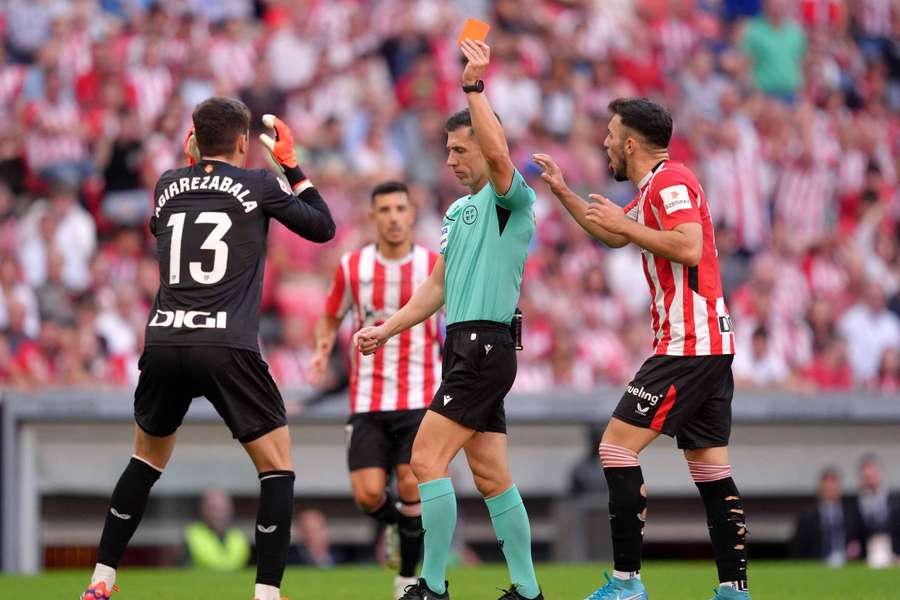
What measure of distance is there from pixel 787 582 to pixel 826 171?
9.27 meters

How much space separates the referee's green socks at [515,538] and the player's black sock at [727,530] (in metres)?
0.89

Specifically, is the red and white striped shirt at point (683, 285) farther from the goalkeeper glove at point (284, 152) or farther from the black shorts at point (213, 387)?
the black shorts at point (213, 387)

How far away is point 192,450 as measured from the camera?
12.4 metres

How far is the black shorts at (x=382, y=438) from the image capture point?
9094 millimetres

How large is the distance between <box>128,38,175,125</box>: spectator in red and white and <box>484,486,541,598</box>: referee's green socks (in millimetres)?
9777

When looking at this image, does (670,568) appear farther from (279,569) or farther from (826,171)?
(826,171)

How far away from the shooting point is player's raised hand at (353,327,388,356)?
6875 mm

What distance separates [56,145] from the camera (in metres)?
15.2

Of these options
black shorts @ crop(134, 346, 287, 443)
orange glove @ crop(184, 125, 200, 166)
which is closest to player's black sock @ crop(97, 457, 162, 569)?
black shorts @ crop(134, 346, 287, 443)

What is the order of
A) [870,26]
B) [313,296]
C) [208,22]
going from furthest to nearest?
[870,26] < [208,22] < [313,296]

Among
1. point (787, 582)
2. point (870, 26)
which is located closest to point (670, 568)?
point (787, 582)

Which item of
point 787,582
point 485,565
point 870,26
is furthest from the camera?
point 870,26

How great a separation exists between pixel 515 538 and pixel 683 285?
141 centimetres

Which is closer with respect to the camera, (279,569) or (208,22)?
(279,569)
